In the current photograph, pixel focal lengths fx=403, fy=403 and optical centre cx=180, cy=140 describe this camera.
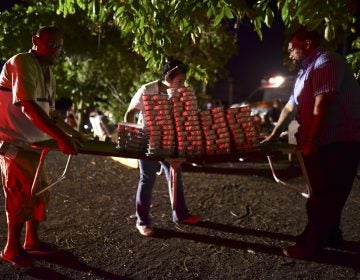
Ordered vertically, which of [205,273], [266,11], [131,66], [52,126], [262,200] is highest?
[131,66]

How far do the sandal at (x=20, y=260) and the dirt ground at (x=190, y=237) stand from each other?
56 mm

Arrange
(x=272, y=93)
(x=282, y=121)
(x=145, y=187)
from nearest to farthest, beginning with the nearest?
(x=282, y=121)
(x=145, y=187)
(x=272, y=93)

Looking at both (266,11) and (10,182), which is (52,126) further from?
(266,11)

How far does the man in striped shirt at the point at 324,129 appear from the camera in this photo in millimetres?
3494

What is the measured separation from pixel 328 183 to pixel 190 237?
1610 mm

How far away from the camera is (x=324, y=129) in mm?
3680

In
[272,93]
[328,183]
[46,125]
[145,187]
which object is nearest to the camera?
[46,125]

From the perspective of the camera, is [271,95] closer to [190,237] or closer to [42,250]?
[190,237]

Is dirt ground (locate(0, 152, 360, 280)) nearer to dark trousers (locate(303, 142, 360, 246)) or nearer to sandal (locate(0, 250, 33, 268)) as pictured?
sandal (locate(0, 250, 33, 268))

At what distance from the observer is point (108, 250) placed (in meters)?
4.08

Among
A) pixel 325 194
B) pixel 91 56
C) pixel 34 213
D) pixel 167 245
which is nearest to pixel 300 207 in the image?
pixel 325 194

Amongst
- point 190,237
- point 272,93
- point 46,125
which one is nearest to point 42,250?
point 46,125

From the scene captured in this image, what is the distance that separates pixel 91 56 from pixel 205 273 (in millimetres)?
14383

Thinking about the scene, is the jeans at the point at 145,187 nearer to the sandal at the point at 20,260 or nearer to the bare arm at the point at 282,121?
the bare arm at the point at 282,121
